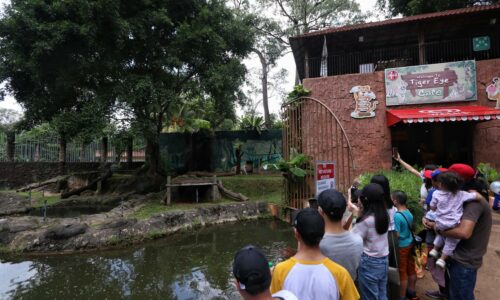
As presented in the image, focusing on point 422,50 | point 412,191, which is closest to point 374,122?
point 422,50

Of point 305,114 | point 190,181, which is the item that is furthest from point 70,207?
point 305,114

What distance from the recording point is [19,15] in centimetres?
916

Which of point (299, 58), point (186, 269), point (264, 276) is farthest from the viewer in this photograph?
point (299, 58)

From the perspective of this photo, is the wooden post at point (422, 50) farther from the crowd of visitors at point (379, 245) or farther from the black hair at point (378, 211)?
the black hair at point (378, 211)

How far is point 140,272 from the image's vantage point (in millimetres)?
6316

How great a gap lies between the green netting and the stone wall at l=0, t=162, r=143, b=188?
4.47m

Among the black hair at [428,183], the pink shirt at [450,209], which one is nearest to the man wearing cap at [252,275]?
the pink shirt at [450,209]

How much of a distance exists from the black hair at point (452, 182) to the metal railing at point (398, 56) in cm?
928

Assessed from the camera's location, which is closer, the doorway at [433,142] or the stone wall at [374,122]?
the stone wall at [374,122]

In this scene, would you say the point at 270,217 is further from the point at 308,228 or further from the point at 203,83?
the point at 308,228

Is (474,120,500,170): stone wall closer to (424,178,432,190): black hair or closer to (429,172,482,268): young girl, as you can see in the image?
(424,178,432,190): black hair

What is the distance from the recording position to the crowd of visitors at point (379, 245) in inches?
71.8

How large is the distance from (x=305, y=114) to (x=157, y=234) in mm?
6238

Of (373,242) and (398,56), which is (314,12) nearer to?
(398,56)
